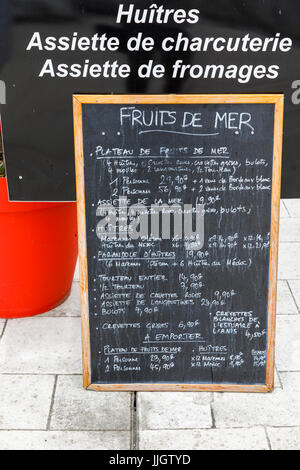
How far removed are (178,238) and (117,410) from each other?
101 cm

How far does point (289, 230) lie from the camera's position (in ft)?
19.5

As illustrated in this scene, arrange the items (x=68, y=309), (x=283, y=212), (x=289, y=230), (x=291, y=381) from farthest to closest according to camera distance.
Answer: (x=283, y=212), (x=289, y=230), (x=68, y=309), (x=291, y=381)

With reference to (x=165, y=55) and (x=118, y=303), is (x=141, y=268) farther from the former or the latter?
(x=165, y=55)

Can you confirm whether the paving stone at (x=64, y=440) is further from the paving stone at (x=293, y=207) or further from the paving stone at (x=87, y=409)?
the paving stone at (x=293, y=207)

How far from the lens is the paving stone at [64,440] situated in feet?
11.5

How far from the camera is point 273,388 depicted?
3.94m

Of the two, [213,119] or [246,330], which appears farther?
[246,330]

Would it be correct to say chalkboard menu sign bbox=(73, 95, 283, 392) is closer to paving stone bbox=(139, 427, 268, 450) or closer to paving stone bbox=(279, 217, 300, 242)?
paving stone bbox=(139, 427, 268, 450)

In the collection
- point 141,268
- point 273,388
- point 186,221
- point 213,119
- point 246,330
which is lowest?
point 273,388

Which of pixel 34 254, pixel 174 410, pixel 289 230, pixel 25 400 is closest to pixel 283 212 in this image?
pixel 289 230

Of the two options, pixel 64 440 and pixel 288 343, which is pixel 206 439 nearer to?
pixel 64 440

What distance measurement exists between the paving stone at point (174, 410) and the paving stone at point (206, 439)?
57 millimetres

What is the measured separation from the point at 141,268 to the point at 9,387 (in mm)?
1070

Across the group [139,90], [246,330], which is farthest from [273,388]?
[139,90]
